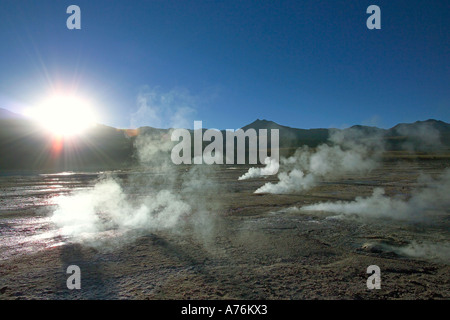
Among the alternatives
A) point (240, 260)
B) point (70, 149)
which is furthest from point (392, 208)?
point (70, 149)

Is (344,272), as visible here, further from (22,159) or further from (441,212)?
(22,159)

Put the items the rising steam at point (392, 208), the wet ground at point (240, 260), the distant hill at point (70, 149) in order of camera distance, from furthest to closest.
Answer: the distant hill at point (70, 149) < the rising steam at point (392, 208) < the wet ground at point (240, 260)

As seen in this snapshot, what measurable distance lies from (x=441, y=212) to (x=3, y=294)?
1415cm

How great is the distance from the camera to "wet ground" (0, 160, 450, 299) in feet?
15.5

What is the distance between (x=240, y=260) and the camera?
6125 millimetres

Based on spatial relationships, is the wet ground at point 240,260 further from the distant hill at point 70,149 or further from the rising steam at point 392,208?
the distant hill at point 70,149

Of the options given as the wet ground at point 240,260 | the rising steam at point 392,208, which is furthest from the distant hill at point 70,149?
the wet ground at point 240,260

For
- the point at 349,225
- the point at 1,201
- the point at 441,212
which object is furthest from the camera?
the point at 1,201

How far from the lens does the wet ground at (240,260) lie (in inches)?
185

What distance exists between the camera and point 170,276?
534 cm

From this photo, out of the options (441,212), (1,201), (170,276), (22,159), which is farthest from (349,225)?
(22,159)

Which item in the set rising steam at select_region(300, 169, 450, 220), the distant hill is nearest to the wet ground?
rising steam at select_region(300, 169, 450, 220)

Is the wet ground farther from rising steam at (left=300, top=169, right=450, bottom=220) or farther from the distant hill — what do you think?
the distant hill

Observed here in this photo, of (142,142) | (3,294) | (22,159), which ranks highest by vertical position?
(142,142)
